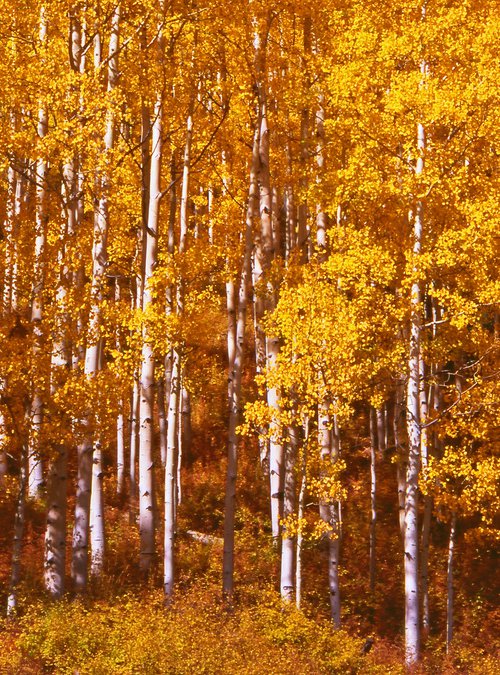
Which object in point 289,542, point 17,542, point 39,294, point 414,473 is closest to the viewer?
point 17,542

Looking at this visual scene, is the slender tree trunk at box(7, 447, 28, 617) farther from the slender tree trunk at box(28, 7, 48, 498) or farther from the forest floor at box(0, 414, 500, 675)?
the forest floor at box(0, 414, 500, 675)

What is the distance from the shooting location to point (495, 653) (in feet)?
64.6

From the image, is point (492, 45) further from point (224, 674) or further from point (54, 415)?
point (224, 674)

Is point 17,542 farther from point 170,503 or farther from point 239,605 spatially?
point 239,605

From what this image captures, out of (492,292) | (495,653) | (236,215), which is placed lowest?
(495,653)

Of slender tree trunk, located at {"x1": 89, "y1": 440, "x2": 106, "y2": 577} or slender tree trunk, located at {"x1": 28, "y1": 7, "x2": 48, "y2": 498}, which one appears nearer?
slender tree trunk, located at {"x1": 28, "y1": 7, "x2": 48, "y2": 498}

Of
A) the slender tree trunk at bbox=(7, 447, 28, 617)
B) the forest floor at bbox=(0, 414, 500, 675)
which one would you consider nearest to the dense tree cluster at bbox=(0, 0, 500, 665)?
the slender tree trunk at bbox=(7, 447, 28, 617)

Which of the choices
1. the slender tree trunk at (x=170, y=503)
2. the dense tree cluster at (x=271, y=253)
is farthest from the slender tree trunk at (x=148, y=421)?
the slender tree trunk at (x=170, y=503)

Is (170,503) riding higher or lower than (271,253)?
lower

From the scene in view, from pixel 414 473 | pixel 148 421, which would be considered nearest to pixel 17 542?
pixel 148 421

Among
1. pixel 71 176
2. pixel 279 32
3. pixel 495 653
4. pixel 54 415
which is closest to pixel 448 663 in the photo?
pixel 495 653

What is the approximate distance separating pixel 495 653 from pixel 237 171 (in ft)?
42.2

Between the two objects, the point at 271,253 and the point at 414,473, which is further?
the point at 271,253

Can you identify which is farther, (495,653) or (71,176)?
(495,653)
